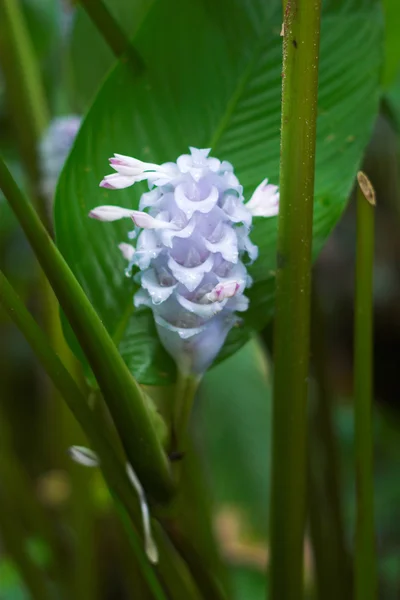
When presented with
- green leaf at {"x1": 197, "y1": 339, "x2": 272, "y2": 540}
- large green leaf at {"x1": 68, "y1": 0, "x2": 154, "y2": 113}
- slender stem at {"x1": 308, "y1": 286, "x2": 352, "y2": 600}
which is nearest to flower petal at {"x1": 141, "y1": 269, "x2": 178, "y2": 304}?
slender stem at {"x1": 308, "y1": 286, "x2": 352, "y2": 600}

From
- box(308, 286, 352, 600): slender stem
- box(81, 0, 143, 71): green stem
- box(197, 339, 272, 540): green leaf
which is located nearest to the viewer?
box(81, 0, 143, 71): green stem

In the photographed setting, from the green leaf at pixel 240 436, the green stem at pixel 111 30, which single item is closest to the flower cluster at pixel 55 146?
the green stem at pixel 111 30

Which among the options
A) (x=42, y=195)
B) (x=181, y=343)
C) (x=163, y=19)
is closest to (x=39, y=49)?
(x=42, y=195)

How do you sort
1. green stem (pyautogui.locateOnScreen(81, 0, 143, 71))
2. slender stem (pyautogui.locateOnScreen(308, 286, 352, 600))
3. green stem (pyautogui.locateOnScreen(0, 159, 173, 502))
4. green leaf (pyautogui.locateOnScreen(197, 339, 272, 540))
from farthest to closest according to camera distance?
1. green leaf (pyautogui.locateOnScreen(197, 339, 272, 540))
2. slender stem (pyautogui.locateOnScreen(308, 286, 352, 600))
3. green stem (pyautogui.locateOnScreen(81, 0, 143, 71))
4. green stem (pyautogui.locateOnScreen(0, 159, 173, 502))

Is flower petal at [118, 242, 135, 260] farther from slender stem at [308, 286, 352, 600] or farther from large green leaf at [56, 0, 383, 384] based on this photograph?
slender stem at [308, 286, 352, 600]

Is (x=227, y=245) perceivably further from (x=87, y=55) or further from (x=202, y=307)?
(x=87, y=55)

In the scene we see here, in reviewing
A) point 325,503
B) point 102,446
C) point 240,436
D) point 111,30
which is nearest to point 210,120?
point 111,30

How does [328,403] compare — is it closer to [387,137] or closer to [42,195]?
[42,195]
